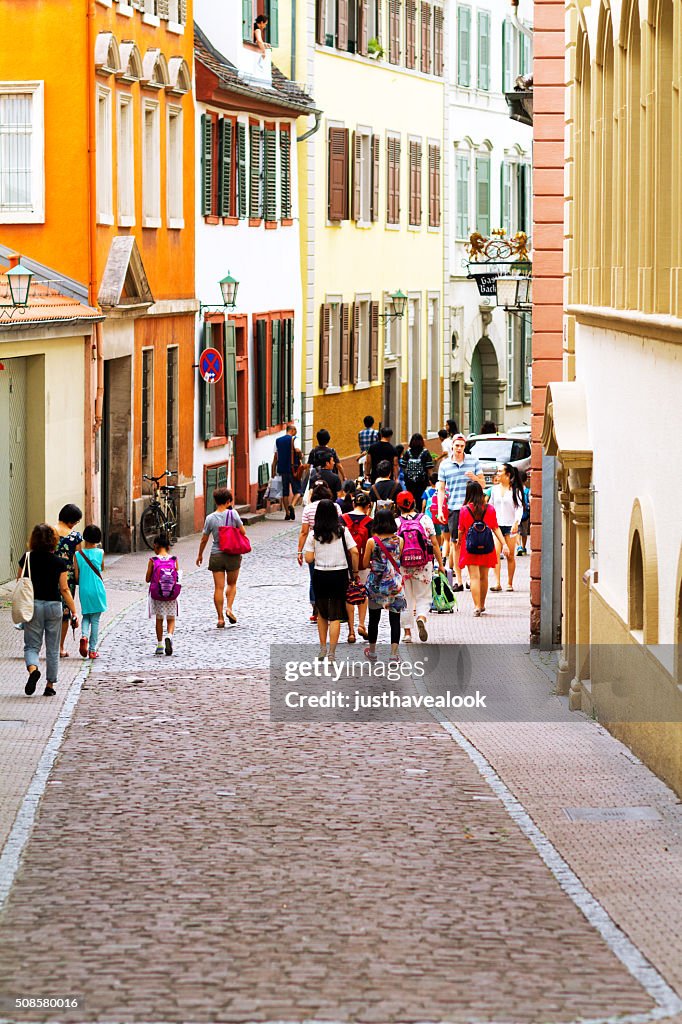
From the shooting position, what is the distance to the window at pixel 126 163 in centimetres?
3228

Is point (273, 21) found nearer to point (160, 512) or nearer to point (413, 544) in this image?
point (160, 512)

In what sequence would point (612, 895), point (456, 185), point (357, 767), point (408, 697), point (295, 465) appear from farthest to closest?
point (456, 185) < point (295, 465) < point (408, 697) < point (357, 767) < point (612, 895)

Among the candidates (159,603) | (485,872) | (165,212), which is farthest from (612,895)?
(165,212)

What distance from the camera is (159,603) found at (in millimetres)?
20797

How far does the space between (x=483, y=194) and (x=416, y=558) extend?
40308 millimetres

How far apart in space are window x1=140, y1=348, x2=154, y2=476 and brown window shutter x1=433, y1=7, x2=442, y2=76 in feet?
75.8

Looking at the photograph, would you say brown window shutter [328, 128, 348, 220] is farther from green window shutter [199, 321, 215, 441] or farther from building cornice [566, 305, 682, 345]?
building cornice [566, 305, 682, 345]

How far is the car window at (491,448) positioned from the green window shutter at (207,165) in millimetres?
6185

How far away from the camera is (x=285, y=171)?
43281 mm

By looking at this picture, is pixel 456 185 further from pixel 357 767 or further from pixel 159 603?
pixel 357 767

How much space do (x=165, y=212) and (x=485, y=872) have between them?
25.2 meters

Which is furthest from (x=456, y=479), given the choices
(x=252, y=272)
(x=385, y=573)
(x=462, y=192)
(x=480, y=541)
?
(x=462, y=192)

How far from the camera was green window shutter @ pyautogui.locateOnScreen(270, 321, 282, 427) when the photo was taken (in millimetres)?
42062

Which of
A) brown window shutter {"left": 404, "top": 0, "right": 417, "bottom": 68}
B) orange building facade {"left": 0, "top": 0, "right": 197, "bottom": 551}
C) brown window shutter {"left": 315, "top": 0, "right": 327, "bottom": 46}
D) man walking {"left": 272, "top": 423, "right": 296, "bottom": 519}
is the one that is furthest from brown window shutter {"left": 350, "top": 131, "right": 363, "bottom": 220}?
orange building facade {"left": 0, "top": 0, "right": 197, "bottom": 551}
